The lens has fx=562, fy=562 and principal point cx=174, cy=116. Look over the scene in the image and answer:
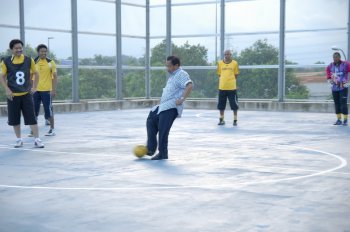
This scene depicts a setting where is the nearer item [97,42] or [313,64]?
[313,64]

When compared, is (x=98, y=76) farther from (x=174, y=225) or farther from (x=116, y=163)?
(x=174, y=225)

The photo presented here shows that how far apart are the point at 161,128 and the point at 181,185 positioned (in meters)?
2.31

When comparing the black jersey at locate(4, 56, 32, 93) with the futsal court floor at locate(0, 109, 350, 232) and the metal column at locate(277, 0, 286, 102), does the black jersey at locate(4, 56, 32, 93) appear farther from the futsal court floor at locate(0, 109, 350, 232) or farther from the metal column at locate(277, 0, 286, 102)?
the metal column at locate(277, 0, 286, 102)

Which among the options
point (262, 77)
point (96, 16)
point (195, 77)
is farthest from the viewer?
point (195, 77)

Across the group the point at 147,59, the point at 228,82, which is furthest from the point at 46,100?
the point at 147,59

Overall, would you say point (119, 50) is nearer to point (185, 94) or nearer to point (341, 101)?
point (341, 101)

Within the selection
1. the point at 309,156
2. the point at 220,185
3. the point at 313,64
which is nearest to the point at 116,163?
the point at 220,185

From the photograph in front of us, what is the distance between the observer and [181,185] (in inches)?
241

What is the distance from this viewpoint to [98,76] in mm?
22188

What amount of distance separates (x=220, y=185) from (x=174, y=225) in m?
1.70

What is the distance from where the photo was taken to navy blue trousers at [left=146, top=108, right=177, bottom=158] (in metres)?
8.31

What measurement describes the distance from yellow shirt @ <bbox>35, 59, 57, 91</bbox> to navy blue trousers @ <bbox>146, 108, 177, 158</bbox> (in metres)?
4.05

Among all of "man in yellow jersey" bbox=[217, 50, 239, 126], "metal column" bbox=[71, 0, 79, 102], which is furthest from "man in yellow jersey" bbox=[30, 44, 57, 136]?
"metal column" bbox=[71, 0, 79, 102]

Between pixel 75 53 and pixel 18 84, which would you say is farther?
pixel 75 53
